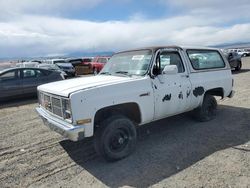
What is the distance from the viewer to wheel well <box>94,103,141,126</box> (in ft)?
14.4

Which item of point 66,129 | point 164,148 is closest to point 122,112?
point 164,148

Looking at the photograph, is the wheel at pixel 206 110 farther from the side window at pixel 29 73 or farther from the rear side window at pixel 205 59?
the side window at pixel 29 73

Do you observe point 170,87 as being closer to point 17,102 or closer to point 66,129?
point 66,129

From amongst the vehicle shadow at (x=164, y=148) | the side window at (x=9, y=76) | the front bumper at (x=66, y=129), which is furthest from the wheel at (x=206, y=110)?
the side window at (x=9, y=76)

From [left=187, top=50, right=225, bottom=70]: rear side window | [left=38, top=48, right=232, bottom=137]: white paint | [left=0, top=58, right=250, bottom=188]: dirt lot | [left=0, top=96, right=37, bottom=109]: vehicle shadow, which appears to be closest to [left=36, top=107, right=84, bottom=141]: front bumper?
[left=38, top=48, right=232, bottom=137]: white paint

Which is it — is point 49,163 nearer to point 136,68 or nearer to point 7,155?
point 7,155

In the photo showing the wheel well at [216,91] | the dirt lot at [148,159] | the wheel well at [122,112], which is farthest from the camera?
the wheel well at [216,91]

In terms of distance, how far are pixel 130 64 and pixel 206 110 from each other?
2.52 metres

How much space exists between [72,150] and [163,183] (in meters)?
2.11

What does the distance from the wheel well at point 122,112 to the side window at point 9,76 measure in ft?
24.8

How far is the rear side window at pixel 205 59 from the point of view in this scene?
5.92 metres

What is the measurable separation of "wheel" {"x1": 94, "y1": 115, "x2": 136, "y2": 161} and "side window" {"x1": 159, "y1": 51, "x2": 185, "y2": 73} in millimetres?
1548

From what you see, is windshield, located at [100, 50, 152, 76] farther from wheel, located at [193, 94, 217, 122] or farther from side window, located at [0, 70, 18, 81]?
side window, located at [0, 70, 18, 81]

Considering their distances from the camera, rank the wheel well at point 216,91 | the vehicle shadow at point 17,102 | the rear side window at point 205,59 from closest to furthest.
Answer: the rear side window at point 205,59 → the wheel well at point 216,91 → the vehicle shadow at point 17,102
